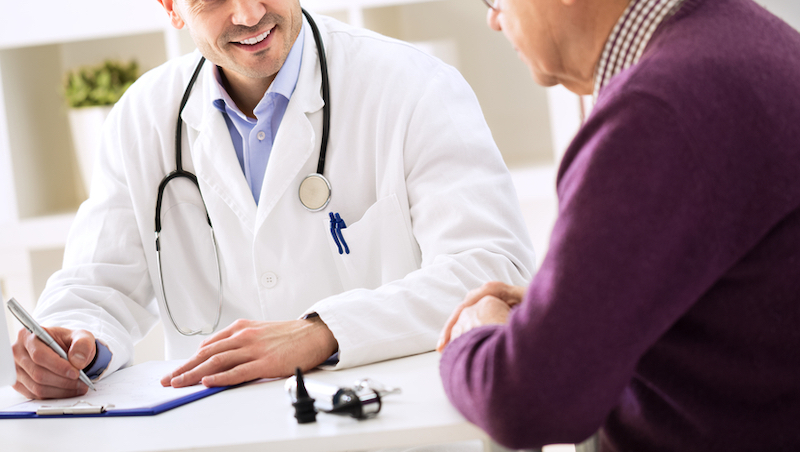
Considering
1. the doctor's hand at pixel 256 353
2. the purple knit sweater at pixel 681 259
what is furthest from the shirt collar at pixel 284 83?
the purple knit sweater at pixel 681 259

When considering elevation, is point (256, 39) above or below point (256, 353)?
above

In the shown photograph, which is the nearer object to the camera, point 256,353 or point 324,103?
point 256,353

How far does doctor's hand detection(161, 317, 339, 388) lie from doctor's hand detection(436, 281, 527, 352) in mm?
230

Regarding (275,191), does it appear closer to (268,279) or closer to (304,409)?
(268,279)

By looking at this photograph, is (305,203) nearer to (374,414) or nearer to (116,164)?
(116,164)

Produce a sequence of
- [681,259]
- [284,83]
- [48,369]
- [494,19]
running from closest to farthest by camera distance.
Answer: [681,259], [494,19], [48,369], [284,83]

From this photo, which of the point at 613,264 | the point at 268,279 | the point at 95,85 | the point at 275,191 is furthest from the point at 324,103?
the point at 95,85

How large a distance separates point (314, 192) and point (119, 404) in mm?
586

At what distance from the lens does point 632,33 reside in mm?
758

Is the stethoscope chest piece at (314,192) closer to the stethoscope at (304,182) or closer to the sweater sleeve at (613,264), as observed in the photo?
the stethoscope at (304,182)

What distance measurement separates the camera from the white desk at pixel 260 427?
2.59 ft

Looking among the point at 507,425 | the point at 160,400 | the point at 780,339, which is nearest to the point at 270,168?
the point at 160,400

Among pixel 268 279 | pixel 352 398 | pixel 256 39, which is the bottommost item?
pixel 268 279

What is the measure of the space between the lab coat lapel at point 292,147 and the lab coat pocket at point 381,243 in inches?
4.6
